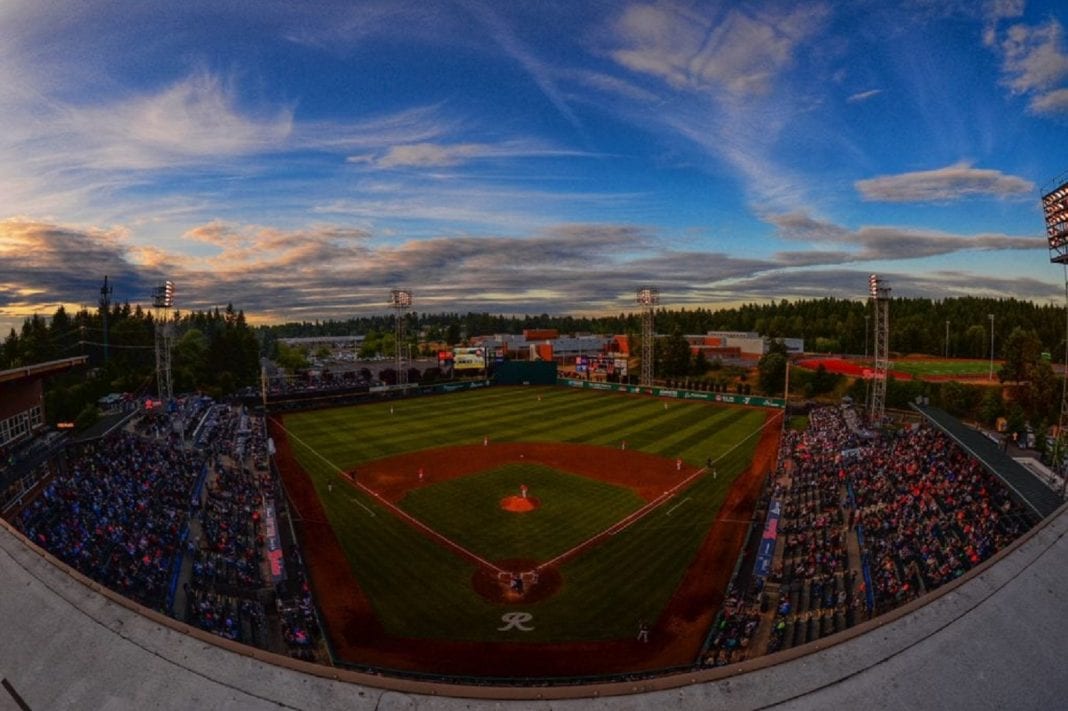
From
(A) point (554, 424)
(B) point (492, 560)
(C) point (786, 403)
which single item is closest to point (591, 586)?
(B) point (492, 560)

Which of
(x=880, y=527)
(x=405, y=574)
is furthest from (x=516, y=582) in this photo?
(x=880, y=527)

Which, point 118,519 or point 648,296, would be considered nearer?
point 118,519

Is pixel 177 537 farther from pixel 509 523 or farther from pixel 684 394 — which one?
pixel 684 394

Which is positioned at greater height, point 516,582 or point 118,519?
point 118,519

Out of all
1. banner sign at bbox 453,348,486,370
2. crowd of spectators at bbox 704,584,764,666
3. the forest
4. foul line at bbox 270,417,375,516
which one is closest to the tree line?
the forest

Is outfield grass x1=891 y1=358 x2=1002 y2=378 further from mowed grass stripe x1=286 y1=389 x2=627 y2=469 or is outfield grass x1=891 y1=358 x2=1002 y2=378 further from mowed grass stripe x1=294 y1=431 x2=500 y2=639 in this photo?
mowed grass stripe x1=294 y1=431 x2=500 y2=639

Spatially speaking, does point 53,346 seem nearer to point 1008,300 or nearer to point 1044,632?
point 1044,632
